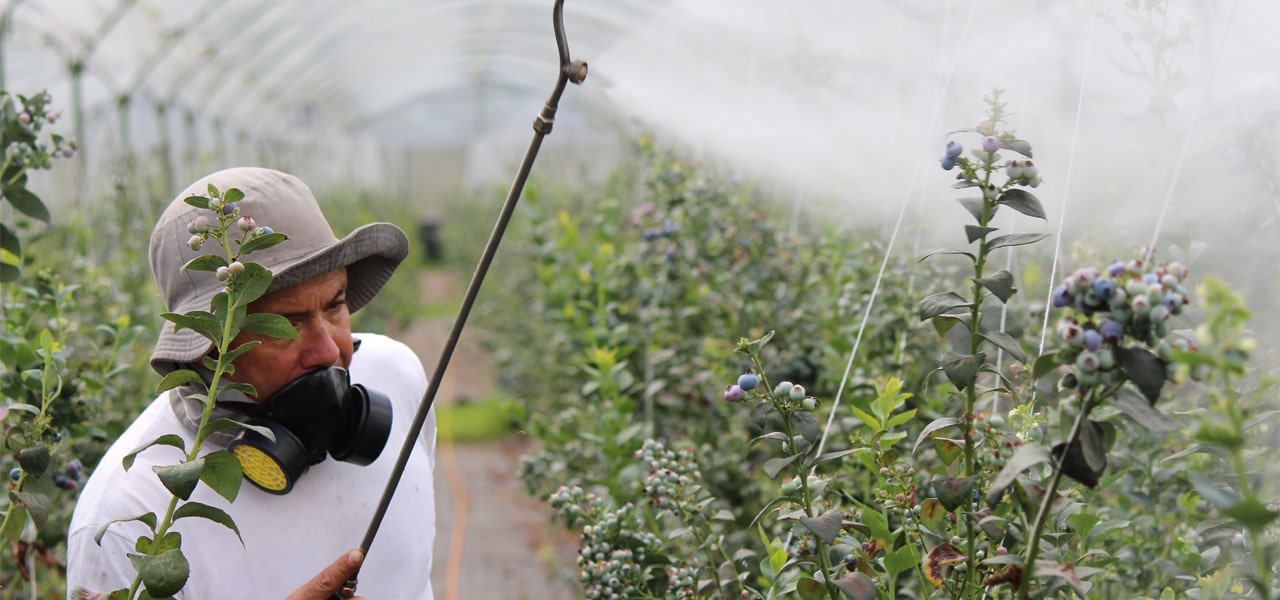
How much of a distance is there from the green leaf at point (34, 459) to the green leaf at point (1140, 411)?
1265 mm

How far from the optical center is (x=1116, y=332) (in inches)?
27.4

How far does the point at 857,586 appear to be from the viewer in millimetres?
958

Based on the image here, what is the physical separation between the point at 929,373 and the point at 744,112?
127 inches

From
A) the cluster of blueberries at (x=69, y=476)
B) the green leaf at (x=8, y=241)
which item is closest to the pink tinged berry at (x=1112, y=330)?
the cluster of blueberries at (x=69, y=476)

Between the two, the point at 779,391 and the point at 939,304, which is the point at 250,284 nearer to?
the point at 779,391

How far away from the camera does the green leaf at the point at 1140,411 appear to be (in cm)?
71

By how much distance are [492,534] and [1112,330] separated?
4.78m

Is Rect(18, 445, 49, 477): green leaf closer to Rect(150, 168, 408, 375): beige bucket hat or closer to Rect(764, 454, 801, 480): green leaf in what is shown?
Rect(150, 168, 408, 375): beige bucket hat

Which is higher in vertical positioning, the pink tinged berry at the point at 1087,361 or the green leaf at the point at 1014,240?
the green leaf at the point at 1014,240

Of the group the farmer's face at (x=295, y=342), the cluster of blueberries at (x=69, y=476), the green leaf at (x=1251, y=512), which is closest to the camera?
the green leaf at (x=1251, y=512)

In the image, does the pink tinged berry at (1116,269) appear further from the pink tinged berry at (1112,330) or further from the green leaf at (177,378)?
the green leaf at (177,378)

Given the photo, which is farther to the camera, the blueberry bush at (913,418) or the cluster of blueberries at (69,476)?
the cluster of blueberries at (69,476)

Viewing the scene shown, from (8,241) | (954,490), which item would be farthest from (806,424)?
(8,241)

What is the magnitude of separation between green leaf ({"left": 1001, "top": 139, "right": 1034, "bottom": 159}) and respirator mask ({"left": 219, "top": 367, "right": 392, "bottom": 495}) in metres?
0.86
